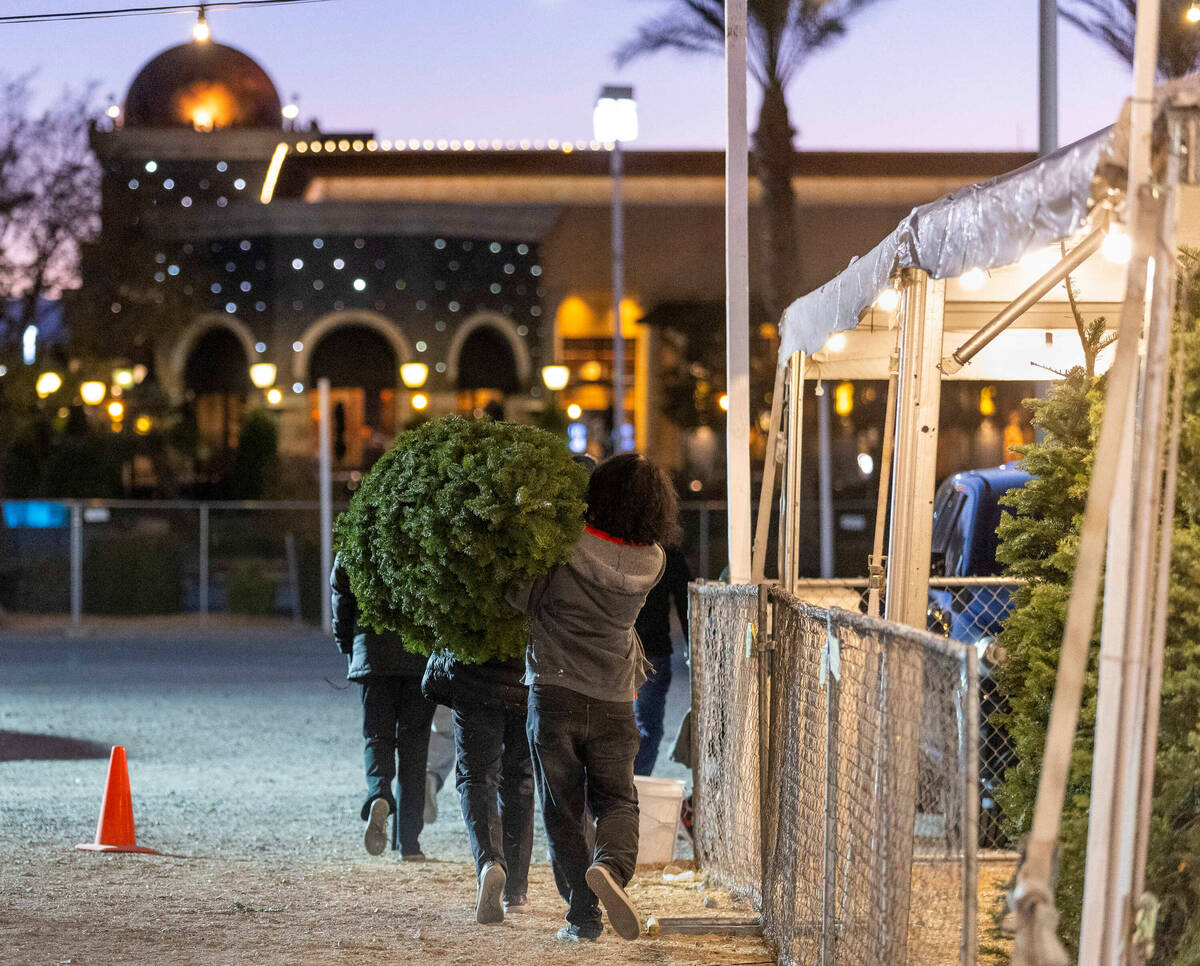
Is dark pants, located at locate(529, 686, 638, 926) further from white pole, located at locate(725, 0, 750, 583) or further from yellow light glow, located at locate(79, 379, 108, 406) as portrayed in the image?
yellow light glow, located at locate(79, 379, 108, 406)

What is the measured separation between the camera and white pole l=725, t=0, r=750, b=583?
766 centimetres

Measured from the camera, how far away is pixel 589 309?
135 ft

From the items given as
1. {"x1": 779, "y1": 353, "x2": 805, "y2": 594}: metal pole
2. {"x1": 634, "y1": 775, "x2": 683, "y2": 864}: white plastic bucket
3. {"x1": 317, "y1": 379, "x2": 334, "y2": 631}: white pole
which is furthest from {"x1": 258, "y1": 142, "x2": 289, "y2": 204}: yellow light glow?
{"x1": 634, "y1": 775, "x2": 683, "y2": 864}: white plastic bucket

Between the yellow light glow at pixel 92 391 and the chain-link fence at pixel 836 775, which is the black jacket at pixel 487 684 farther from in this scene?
the yellow light glow at pixel 92 391

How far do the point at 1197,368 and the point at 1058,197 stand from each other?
0.61 m

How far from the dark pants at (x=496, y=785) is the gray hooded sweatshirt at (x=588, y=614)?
492mm

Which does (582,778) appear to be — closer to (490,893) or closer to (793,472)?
(490,893)

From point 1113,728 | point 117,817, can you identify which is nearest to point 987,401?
point 117,817

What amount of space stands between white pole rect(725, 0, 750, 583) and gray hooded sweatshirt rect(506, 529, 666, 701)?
154 cm

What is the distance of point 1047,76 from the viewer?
12.0m

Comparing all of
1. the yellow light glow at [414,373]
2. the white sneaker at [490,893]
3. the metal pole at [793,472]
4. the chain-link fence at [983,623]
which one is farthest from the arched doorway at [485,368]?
the white sneaker at [490,893]

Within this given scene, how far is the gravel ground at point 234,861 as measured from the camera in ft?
19.8

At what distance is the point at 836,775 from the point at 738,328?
319 centimetres

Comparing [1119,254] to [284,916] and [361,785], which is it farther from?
[361,785]
